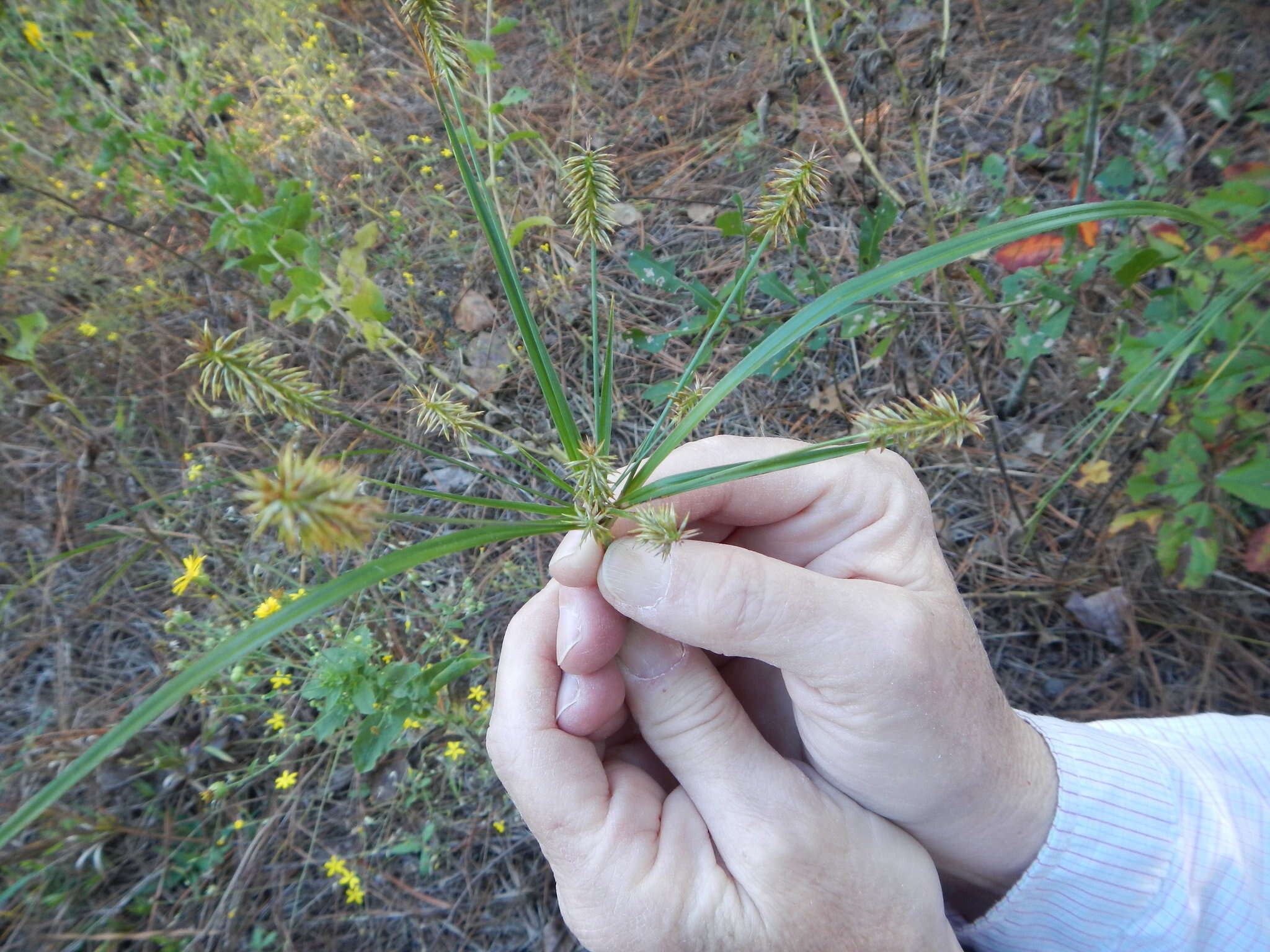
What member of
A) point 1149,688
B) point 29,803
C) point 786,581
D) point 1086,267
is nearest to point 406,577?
point 786,581

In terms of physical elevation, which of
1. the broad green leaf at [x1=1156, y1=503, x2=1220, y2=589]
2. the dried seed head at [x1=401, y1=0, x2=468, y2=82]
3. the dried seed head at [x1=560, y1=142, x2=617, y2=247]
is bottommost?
the broad green leaf at [x1=1156, y1=503, x2=1220, y2=589]

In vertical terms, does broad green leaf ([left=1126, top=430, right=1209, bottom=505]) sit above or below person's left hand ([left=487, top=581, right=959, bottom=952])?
below

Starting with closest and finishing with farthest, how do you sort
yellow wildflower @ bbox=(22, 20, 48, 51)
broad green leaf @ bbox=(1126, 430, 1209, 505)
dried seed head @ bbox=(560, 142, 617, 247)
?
dried seed head @ bbox=(560, 142, 617, 247) → broad green leaf @ bbox=(1126, 430, 1209, 505) → yellow wildflower @ bbox=(22, 20, 48, 51)

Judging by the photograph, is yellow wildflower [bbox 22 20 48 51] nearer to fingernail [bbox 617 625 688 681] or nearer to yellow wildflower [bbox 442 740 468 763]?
yellow wildflower [bbox 442 740 468 763]

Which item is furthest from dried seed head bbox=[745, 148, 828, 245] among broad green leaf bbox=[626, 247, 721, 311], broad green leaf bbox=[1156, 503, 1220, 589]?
broad green leaf bbox=[1156, 503, 1220, 589]

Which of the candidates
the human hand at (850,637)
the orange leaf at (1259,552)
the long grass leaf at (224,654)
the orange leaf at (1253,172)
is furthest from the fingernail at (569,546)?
the orange leaf at (1259,552)

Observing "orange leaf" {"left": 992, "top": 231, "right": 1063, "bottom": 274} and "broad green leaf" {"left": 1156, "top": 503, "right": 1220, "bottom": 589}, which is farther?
"orange leaf" {"left": 992, "top": 231, "right": 1063, "bottom": 274}

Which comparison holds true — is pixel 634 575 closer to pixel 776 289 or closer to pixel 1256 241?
pixel 776 289
